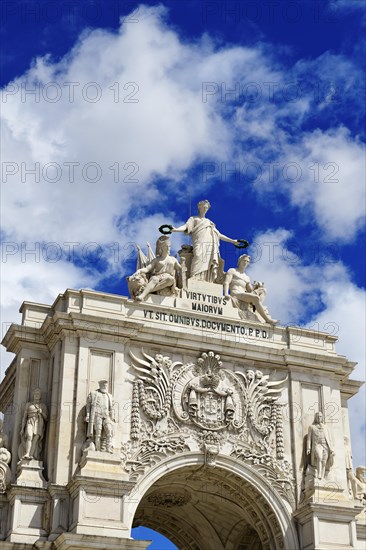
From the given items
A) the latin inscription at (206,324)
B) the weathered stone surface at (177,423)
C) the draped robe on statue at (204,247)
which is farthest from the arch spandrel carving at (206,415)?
the draped robe on statue at (204,247)

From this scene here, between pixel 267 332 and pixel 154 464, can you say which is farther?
pixel 267 332

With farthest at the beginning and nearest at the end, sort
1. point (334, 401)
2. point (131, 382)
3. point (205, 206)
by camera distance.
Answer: point (205, 206), point (334, 401), point (131, 382)

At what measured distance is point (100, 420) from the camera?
25.1 meters

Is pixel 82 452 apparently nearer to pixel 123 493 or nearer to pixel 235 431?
pixel 123 493

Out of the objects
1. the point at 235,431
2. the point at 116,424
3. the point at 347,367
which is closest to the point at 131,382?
the point at 116,424

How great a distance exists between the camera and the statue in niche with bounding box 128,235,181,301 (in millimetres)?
28109

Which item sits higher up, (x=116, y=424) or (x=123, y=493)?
(x=116, y=424)

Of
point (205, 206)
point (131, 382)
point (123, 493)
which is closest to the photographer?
point (123, 493)

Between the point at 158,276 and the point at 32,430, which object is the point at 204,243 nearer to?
the point at 158,276

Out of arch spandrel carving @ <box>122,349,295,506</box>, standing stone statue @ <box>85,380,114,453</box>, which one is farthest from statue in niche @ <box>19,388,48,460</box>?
arch spandrel carving @ <box>122,349,295,506</box>

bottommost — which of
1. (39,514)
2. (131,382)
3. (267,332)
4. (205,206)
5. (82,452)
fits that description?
(39,514)

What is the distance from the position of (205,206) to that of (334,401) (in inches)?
276

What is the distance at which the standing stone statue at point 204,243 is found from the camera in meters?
29.4

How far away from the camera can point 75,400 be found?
25594 mm
